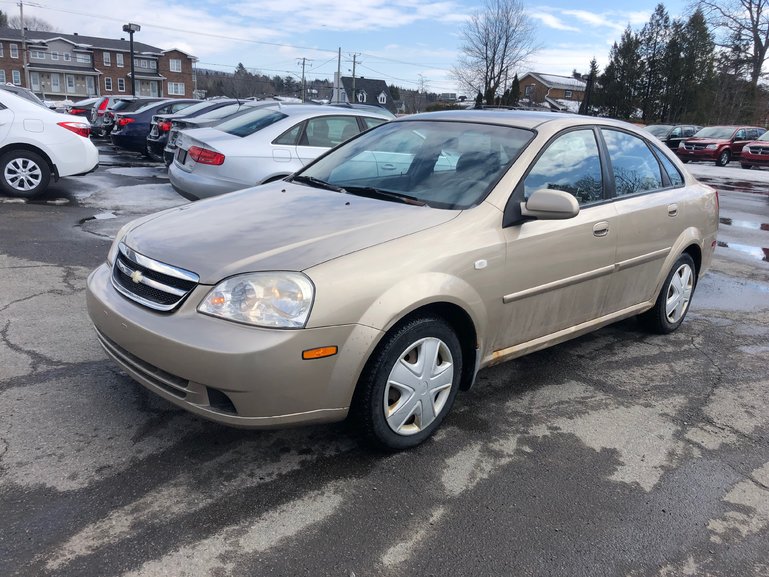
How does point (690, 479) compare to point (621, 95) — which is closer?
point (690, 479)

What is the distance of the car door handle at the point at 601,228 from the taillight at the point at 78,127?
7810 mm

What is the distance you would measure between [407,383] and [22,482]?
1.72 meters

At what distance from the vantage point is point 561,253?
357 cm

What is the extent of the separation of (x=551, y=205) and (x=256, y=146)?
496 cm

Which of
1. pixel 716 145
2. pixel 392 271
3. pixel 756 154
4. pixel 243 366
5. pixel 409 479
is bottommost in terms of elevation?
pixel 409 479

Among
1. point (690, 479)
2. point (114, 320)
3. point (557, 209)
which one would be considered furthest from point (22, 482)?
point (690, 479)

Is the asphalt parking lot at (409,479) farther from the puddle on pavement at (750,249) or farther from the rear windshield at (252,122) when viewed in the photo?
the puddle on pavement at (750,249)

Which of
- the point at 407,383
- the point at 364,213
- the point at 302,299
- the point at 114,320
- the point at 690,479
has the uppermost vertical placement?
the point at 364,213

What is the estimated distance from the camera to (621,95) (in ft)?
178

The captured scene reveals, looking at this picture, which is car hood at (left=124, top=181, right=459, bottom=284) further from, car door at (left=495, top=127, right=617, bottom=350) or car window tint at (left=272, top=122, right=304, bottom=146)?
car window tint at (left=272, top=122, right=304, bottom=146)

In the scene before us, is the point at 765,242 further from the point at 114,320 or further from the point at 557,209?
the point at 114,320

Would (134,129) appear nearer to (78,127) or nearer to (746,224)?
(78,127)

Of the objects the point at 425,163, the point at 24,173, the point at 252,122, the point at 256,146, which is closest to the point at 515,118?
the point at 425,163

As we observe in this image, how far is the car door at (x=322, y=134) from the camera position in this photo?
777cm
